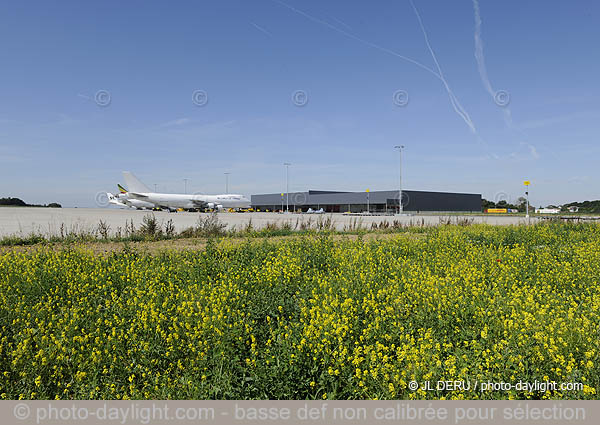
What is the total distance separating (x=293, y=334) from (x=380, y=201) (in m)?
79.0

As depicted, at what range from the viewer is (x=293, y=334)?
411 cm

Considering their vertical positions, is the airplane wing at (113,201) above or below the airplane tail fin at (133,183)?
below

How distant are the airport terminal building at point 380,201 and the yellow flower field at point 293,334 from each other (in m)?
66.6

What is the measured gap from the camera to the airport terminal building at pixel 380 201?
3120 inches

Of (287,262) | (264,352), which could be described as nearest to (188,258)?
(287,262)

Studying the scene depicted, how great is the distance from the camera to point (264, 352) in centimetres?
382

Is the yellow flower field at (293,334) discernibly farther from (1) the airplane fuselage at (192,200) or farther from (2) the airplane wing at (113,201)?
(2) the airplane wing at (113,201)

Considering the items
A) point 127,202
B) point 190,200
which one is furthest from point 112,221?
point 127,202

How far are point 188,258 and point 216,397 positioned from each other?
5.34 metres

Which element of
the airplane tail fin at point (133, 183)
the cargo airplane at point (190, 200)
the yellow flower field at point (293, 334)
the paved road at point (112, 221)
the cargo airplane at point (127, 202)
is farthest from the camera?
the airplane tail fin at point (133, 183)

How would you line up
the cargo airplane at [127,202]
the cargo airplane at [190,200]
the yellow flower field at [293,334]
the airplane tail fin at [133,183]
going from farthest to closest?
the airplane tail fin at [133,183] < the cargo airplane at [127,202] < the cargo airplane at [190,200] < the yellow flower field at [293,334]

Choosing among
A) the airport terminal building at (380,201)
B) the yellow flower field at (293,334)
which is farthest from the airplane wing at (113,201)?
the yellow flower field at (293,334)

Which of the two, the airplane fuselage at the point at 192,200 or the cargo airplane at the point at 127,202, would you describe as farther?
the cargo airplane at the point at 127,202
